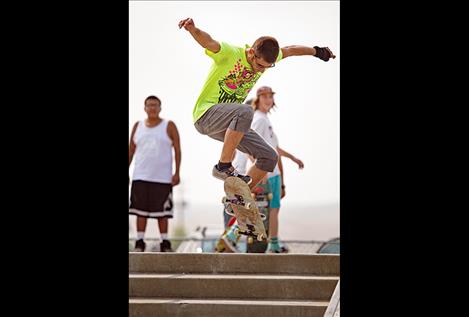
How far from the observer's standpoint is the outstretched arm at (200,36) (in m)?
6.08

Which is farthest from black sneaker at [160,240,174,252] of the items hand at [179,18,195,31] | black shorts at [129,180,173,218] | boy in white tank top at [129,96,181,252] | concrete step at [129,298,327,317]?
hand at [179,18,195,31]

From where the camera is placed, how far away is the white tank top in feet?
29.1

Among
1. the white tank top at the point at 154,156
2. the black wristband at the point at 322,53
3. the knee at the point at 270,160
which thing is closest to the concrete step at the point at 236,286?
the knee at the point at 270,160

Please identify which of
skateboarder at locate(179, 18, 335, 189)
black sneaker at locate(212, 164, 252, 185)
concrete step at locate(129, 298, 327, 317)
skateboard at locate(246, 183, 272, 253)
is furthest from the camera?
skateboard at locate(246, 183, 272, 253)

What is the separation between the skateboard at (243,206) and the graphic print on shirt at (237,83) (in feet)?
1.97

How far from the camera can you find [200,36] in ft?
20.4

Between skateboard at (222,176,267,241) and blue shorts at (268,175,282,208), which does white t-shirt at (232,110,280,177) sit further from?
skateboard at (222,176,267,241)

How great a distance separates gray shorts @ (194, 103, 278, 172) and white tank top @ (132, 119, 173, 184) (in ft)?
6.35

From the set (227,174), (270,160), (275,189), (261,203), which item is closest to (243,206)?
(227,174)
